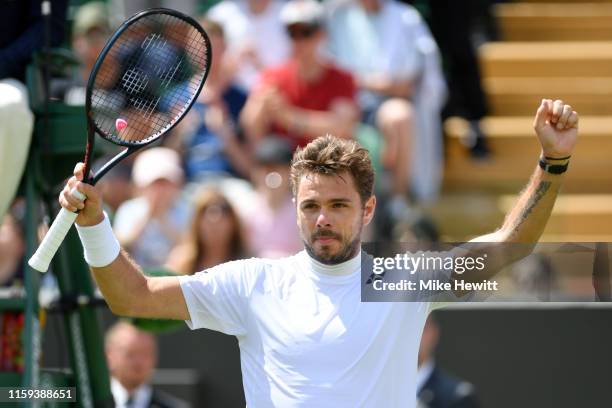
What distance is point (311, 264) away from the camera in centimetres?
407

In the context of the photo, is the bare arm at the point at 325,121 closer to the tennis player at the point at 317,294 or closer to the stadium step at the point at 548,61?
the stadium step at the point at 548,61

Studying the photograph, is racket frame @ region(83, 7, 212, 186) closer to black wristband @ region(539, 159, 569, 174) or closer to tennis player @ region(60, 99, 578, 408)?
tennis player @ region(60, 99, 578, 408)

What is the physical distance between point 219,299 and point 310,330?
12.6 inches

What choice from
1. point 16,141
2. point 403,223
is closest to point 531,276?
point 403,223

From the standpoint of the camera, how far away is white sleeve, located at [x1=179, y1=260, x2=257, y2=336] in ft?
13.5

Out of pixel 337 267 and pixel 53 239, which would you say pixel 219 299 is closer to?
pixel 337 267

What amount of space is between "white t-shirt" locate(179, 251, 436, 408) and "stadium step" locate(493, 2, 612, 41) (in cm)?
709

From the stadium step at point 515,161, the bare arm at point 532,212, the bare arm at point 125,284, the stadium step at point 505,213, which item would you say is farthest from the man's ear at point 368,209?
the stadium step at point 515,161

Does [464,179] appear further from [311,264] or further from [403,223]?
[311,264]

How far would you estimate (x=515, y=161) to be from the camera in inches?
364

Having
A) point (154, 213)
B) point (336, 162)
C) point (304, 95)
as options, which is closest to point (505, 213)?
point (304, 95)

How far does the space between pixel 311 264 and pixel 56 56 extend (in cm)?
160

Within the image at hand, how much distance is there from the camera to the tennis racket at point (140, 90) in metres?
4.02

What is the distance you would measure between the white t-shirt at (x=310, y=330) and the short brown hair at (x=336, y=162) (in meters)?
0.24
